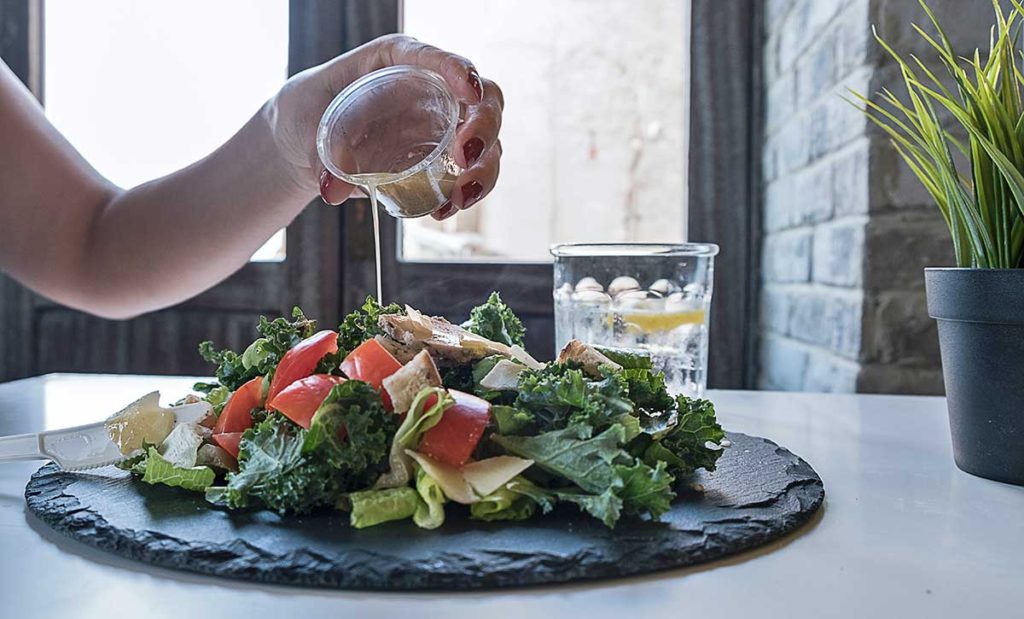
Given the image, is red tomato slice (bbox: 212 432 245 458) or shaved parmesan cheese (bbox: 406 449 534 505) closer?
shaved parmesan cheese (bbox: 406 449 534 505)

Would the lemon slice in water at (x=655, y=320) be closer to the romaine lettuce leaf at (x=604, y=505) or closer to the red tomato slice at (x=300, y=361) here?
the red tomato slice at (x=300, y=361)

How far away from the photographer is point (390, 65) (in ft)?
3.80

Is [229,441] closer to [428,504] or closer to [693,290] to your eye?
[428,504]

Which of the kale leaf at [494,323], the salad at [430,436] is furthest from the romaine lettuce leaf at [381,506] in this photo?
the kale leaf at [494,323]

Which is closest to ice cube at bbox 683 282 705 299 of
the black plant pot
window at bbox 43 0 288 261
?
the black plant pot

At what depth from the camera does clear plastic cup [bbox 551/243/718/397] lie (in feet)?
3.95

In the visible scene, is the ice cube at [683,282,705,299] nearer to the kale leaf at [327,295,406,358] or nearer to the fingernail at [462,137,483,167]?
the fingernail at [462,137,483,167]

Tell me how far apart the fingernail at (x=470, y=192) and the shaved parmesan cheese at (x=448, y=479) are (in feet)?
1.51

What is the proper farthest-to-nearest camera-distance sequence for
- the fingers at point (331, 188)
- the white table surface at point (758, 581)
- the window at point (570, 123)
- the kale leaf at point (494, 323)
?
the window at point (570, 123) → the fingers at point (331, 188) → the kale leaf at point (494, 323) → the white table surface at point (758, 581)

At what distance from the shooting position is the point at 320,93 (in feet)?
4.14

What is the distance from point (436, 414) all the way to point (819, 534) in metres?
0.27

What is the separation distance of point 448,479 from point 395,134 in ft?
1.73

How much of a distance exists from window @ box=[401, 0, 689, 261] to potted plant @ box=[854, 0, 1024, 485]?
143 cm

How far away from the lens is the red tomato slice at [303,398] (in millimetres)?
688
